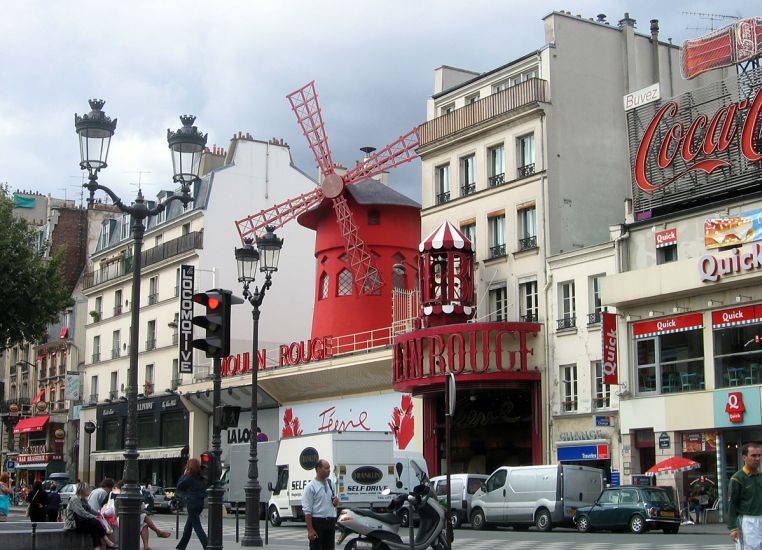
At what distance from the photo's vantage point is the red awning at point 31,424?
2325 inches

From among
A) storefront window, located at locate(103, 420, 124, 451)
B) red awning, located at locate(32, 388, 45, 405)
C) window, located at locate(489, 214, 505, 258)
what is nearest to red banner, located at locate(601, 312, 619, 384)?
window, located at locate(489, 214, 505, 258)

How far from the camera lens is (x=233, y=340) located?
158ft

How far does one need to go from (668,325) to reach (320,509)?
17406 millimetres

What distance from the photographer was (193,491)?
56.7 feet

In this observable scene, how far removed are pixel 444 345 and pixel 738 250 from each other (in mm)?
8833

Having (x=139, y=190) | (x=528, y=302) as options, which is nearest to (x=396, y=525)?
(x=139, y=190)

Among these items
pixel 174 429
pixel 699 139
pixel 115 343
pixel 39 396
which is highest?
pixel 699 139

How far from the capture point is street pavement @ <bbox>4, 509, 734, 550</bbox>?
19219mm

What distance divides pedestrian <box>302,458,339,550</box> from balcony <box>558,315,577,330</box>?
1911cm

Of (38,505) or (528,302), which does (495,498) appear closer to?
(528,302)

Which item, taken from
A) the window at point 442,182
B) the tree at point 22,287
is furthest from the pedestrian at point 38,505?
the window at point 442,182

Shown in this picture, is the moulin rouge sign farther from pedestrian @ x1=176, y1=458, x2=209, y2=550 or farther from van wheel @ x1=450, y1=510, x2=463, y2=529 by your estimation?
pedestrian @ x1=176, y1=458, x2=209, y2=550

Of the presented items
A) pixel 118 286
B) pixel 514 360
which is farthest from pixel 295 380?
pixel 118 286

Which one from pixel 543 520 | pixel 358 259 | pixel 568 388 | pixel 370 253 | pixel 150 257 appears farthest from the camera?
pixel 150 257
